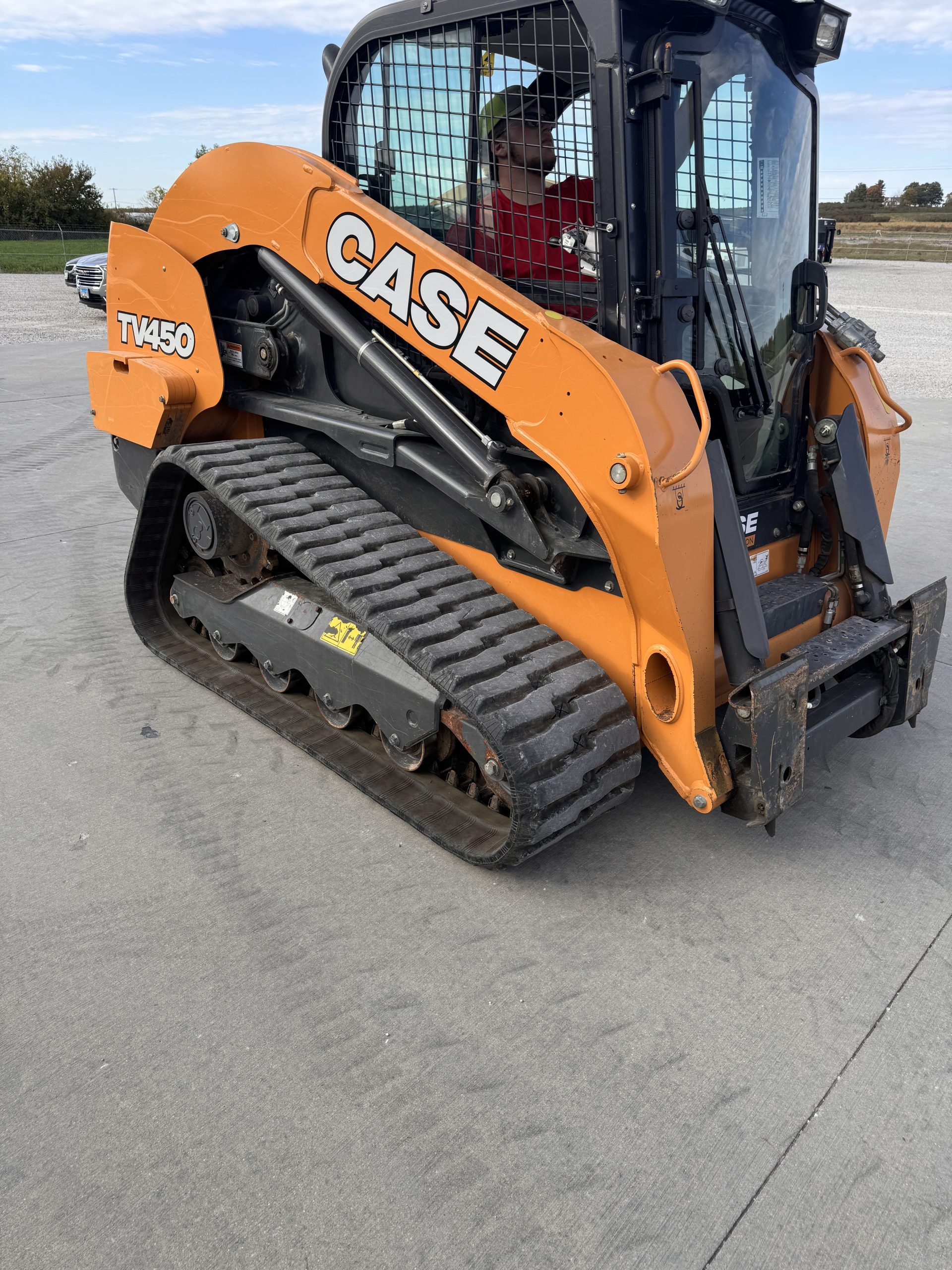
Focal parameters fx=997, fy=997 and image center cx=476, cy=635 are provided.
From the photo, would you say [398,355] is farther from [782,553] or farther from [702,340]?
[782,553]

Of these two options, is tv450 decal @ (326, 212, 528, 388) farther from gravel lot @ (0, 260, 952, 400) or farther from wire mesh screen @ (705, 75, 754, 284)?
gravel lot @ (0, 260, 952, 400)

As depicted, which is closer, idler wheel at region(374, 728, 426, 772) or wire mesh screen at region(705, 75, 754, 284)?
wire mesh screen at region(705, 75, 754, 284)

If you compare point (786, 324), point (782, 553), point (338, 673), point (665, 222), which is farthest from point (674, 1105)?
point (786, 324)

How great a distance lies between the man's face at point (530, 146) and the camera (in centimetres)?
309

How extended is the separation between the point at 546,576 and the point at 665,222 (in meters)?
1.12

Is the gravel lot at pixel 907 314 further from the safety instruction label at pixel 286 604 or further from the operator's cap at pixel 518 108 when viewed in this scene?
the safety instruction label at pixel 286 604

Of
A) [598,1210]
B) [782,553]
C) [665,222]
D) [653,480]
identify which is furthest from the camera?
[782,553]

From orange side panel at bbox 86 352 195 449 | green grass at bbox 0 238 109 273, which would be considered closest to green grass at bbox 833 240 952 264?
green grass at bbox 0 238 109 273

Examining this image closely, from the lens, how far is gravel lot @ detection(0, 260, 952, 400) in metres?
12.3

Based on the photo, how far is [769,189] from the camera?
135 inches

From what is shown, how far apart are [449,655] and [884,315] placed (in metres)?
17.6

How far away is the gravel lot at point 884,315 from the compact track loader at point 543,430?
8236mm

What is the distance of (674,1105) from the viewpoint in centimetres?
225

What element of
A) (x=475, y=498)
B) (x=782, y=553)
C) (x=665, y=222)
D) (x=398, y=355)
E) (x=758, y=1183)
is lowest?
(x=758, y=1183)
